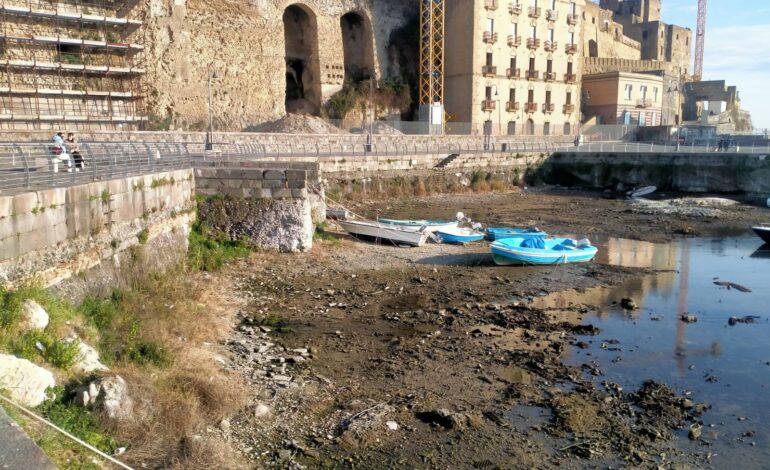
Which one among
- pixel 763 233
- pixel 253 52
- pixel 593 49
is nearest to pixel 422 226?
pixel 763 233

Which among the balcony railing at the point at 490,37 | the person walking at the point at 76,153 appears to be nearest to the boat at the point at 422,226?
the person walking at the point at 76,153

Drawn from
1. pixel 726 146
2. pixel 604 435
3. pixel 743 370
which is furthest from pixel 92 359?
pixel 726 146

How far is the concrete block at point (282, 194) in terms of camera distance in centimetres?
1812

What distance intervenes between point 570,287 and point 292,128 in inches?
1053

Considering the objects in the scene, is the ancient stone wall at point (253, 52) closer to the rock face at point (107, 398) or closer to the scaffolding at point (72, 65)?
the scaffolding at point (72, 65)

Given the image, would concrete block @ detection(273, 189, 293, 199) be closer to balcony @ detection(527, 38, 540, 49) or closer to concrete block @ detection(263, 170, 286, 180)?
concrete block @ detection(263, 170, 286, 180)

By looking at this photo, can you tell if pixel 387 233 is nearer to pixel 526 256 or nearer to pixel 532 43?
pixel 526 256

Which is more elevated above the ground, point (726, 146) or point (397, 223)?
point (726, 146)

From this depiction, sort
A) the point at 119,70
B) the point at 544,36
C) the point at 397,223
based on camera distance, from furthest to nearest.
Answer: the point at 544,36, the point at 119,70, the point at 397,223

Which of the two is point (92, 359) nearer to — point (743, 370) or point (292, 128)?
point (743, 370)

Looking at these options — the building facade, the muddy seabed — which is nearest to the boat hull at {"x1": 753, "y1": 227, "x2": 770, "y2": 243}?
the muddy seabed

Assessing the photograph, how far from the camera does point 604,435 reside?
8.61 meters

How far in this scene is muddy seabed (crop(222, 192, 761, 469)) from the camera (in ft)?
26.3

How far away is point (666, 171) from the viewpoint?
42.7m
